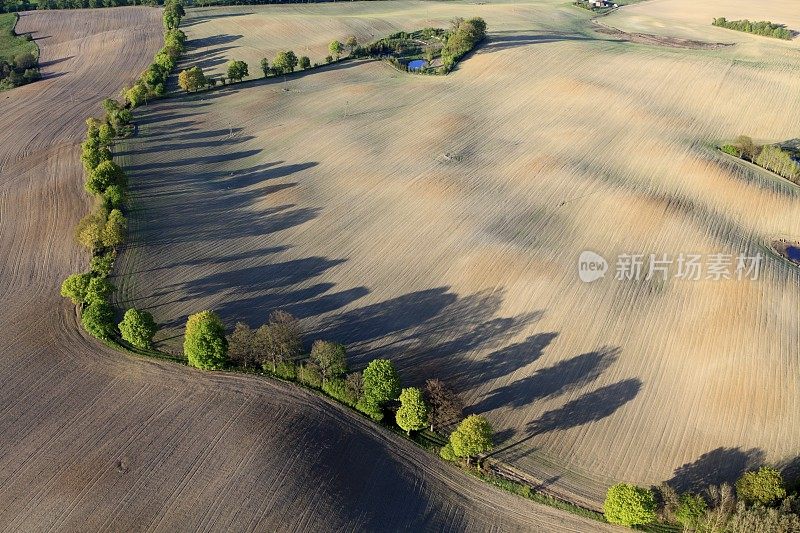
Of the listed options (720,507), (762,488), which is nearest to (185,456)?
(720,507)

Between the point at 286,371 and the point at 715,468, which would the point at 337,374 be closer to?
the point at 286,371

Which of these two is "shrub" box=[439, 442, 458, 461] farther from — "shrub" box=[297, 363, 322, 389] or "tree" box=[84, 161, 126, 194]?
"tree" box=[84, 161, 126, 194]

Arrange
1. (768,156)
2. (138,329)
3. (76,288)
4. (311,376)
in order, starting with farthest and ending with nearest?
(768,156), (76,288), (138,329), (311,376)

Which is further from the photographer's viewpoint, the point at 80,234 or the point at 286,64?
the point at 286,64

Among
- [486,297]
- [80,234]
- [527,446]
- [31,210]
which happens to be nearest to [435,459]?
[527,446]

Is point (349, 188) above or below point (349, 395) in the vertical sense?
above

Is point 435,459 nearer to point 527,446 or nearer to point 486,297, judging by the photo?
point 527,446

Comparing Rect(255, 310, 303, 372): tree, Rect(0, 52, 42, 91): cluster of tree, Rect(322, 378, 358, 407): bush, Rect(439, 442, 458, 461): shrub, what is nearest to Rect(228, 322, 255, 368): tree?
Rect(255, 310, 303, 372): tree
